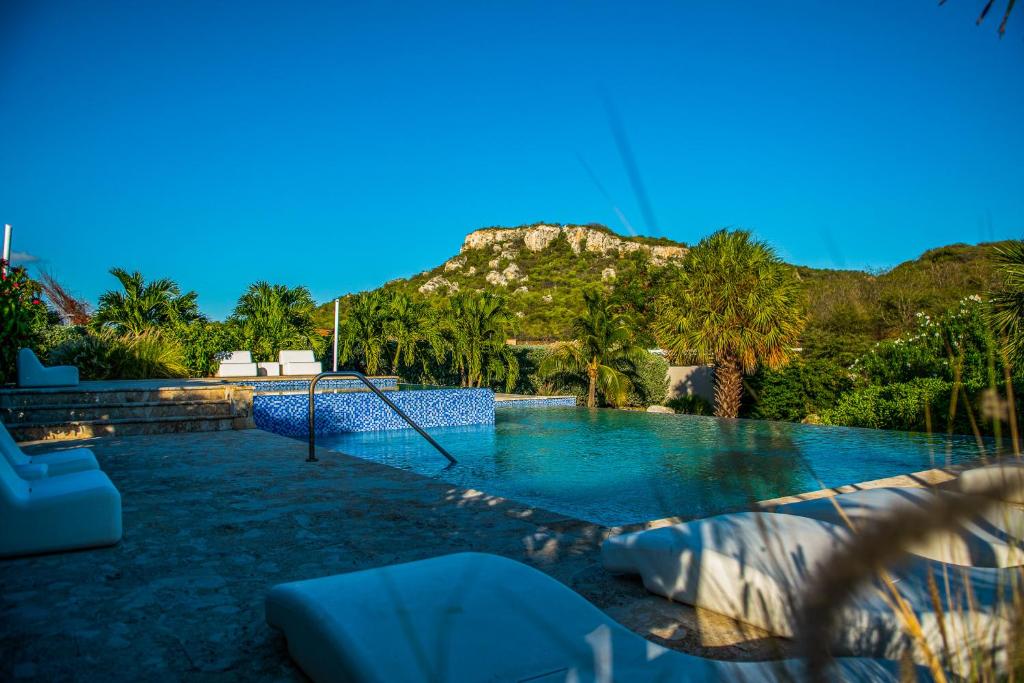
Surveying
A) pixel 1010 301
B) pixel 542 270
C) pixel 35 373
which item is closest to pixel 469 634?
pixel 35 373

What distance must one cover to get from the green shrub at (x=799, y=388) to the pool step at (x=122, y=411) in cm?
1116

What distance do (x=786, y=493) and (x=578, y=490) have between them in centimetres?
224

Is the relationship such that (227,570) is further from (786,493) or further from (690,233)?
(786,493)

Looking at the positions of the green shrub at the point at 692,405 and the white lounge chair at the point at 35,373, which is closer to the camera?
the white lounge chair at the point at 35,373

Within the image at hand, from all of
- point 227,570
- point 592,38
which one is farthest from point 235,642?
point 592,38

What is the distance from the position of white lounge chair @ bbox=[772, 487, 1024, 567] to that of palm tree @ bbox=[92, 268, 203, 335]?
1696cm

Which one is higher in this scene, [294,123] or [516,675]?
[294,123]

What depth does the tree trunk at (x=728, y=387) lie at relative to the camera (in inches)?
597

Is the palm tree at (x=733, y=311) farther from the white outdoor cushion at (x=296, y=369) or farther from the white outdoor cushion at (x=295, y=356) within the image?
the white outdoor cushion at (x=295, y=356)

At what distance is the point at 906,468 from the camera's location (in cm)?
847

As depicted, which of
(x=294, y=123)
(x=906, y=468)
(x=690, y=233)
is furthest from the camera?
(x=294, y=123)

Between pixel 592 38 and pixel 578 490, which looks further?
pixel 578 490

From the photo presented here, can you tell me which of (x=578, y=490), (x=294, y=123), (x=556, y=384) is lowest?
(x=578, y=490)

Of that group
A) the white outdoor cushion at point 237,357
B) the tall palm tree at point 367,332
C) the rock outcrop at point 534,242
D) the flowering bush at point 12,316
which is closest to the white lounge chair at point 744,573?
the flowering bush at point 12,316
